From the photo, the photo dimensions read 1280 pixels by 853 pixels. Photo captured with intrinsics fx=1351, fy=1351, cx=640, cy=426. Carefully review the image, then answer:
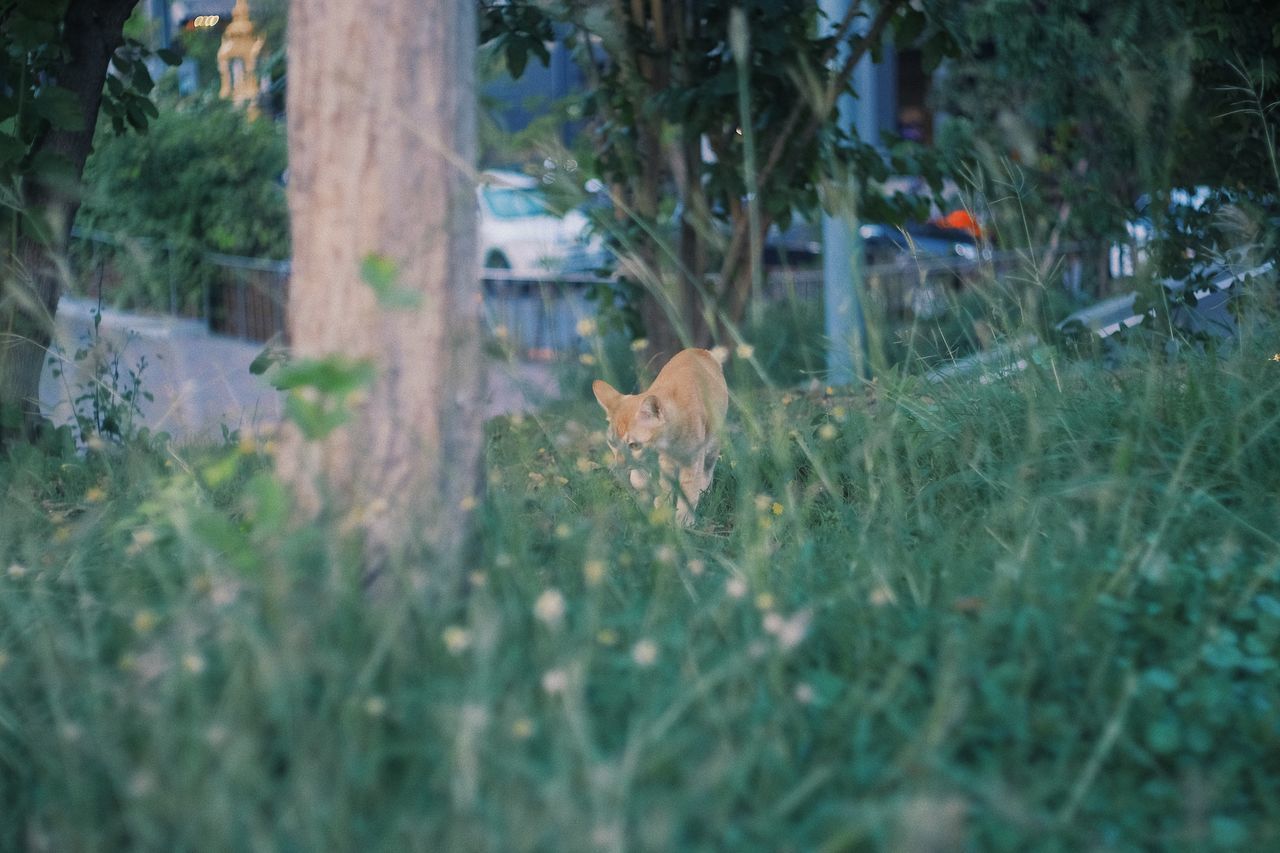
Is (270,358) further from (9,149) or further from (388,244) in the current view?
(9,149)


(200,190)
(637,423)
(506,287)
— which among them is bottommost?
(637,423)

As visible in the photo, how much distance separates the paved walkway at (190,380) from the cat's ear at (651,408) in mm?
376

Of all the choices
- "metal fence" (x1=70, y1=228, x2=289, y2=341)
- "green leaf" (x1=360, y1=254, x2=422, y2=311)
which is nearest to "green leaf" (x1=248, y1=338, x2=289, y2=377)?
"green leaf" (x1=360, y1=254, x2=422, y2=311)

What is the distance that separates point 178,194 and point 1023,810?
14.1m

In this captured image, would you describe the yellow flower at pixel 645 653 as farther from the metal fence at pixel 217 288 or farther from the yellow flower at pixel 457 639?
the metal fence at pixel 217 288

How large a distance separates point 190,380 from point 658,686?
1969 mm

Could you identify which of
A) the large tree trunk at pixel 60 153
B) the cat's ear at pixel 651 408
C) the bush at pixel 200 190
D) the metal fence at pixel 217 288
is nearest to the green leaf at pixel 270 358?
the cat's ear at pixel 651 408

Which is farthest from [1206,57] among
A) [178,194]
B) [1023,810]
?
[178,194]

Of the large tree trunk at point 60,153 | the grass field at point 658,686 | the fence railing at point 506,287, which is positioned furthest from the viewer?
the fence railing at point 506,287

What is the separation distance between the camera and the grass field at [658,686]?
213 centimetres

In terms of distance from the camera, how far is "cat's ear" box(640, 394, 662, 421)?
16.4ft

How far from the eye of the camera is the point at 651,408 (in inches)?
198

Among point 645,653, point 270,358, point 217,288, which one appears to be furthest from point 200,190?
point 645,653

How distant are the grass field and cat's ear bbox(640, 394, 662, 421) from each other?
59.6 inches
